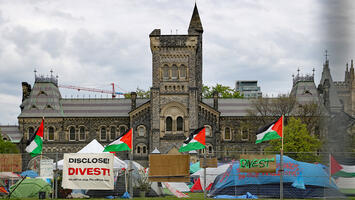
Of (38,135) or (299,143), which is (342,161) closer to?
(38,135)

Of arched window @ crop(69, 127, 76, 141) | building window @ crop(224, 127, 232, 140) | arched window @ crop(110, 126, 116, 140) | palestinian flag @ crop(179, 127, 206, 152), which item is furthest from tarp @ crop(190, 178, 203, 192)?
arched window @ crop(69, 127, 76, 141)

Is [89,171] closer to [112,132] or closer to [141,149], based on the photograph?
[141,149]

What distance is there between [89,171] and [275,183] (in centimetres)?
955

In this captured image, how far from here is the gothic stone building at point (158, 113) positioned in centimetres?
6238

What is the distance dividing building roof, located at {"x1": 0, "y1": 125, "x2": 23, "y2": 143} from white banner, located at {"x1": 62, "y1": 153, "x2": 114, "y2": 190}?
158ft

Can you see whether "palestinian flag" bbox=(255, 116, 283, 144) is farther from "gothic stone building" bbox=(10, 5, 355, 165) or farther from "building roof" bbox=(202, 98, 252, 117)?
"building roof" bbox=(202, 98, 252, 117)

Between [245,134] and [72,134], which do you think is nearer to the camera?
[245,134]

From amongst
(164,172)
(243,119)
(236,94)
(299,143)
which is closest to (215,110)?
(243,119)

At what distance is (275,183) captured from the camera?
25.4m

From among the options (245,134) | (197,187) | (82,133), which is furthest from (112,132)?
(197,187)

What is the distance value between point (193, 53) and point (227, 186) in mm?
37880

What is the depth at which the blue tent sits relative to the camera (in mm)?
24781

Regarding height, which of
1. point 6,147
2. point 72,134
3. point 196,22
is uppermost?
point 196,22

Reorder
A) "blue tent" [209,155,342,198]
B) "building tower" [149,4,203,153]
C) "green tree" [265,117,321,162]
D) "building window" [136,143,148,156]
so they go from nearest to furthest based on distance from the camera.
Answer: "blue tent" [209,155,342,198] < "green tree" [265,117,321,162] < "building tower" [149,4,203,153] < "building window" [136,143,148,156]
